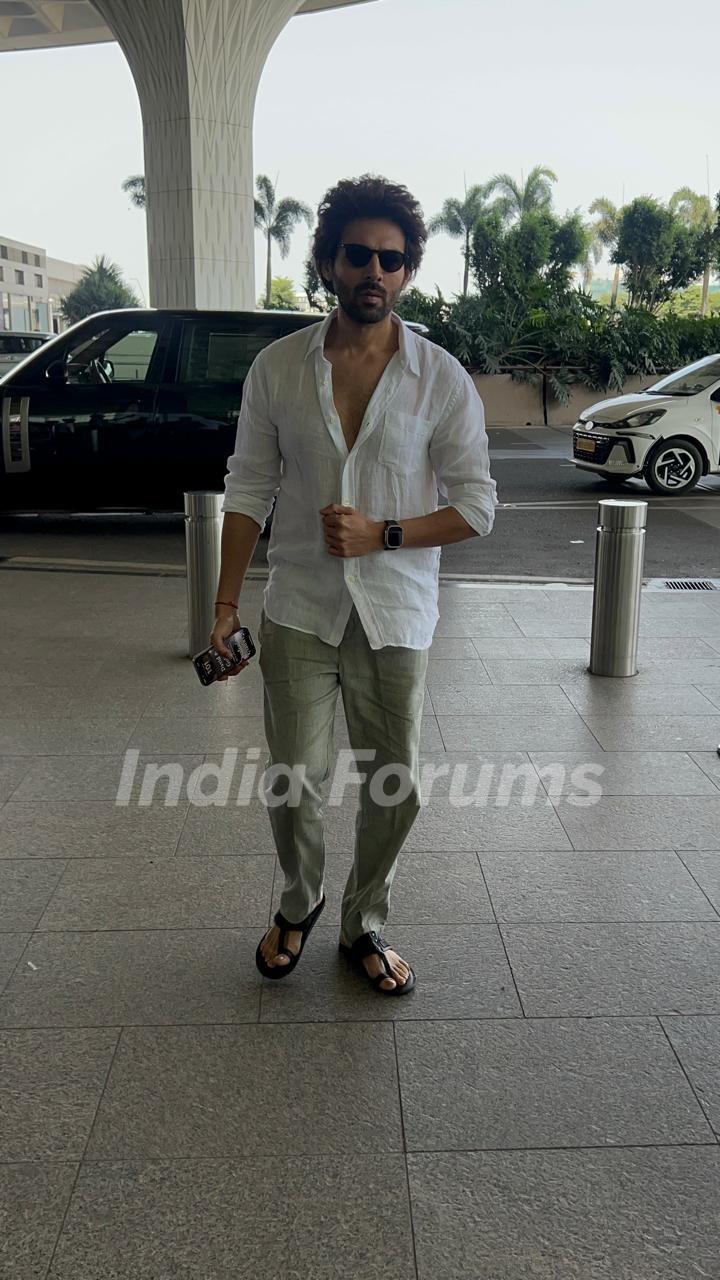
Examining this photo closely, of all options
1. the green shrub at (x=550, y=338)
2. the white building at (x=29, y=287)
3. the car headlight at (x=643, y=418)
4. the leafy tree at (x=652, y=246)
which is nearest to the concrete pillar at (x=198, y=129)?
the green shrub at (x=550, y=338)

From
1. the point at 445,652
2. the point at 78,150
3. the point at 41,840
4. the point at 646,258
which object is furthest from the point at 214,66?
the point at 78,150

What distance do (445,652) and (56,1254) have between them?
15.4ft

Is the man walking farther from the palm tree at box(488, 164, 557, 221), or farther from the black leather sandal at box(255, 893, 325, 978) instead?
the palm tree at box(488, 164, 557, 221)

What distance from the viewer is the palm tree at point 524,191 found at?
6556 centimetres

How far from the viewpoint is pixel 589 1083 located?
2.66 metres

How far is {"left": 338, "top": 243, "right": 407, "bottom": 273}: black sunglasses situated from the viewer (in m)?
2.70

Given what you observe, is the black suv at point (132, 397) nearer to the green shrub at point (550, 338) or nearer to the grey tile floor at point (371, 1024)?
the grey tile floor at point (371, 1024)

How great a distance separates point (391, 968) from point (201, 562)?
3681mm

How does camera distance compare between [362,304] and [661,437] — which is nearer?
[362,304]

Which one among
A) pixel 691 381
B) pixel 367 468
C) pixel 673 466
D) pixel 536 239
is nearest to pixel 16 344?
pixel 691 381

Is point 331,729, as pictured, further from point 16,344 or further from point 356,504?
point 16,344

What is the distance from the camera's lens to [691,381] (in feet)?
44.1

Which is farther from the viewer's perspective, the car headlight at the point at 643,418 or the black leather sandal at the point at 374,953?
the car headlight at the point at 643,418

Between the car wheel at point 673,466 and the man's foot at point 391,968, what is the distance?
1085 cm
